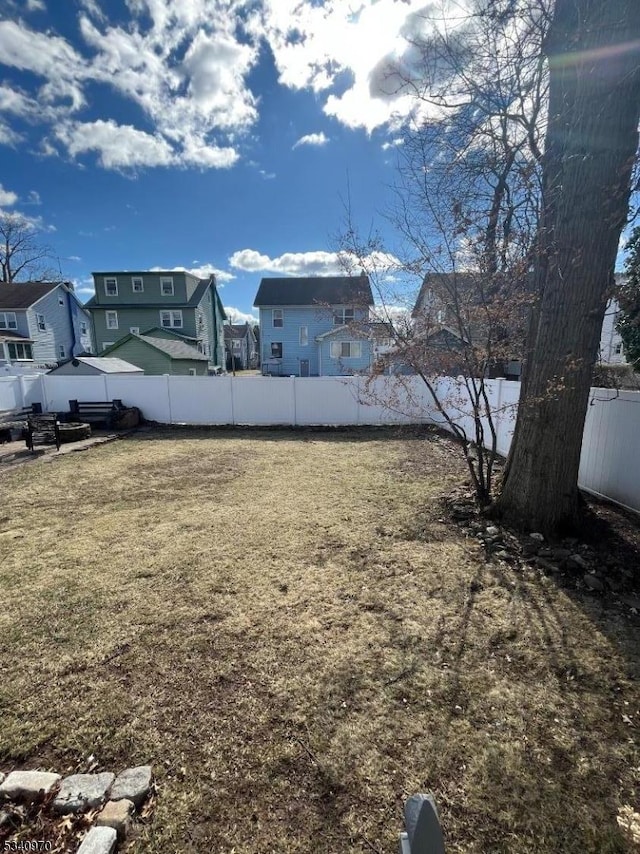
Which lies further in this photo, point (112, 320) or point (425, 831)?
point (112, 320)

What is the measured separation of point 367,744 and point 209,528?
284cm

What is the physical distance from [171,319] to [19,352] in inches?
378

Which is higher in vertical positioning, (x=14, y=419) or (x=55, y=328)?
(x=55, y=328)

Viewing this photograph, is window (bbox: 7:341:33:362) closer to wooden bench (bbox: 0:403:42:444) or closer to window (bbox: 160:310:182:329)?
window (bbox: 160:310:182:329)

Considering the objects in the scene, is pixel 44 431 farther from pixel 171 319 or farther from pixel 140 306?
pixel 140 306

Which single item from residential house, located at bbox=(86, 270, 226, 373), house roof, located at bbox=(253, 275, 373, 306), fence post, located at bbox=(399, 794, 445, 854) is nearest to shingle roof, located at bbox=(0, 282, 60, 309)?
residential house, located at bbox=(86, 270, 226, 373)

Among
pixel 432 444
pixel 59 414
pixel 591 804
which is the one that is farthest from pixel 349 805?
pixel 59 414

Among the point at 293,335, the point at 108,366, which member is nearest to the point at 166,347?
the point at 108,366

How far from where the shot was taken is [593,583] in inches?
116

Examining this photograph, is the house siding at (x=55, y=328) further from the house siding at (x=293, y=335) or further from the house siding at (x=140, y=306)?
the house siding at (x=293, y=335)

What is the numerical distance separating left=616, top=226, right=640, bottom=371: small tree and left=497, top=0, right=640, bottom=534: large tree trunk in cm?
23

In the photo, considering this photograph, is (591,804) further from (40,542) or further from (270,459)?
(270,459)

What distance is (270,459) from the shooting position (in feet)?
23.9

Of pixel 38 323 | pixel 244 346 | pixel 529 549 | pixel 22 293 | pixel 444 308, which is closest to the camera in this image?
pixel 529 549
